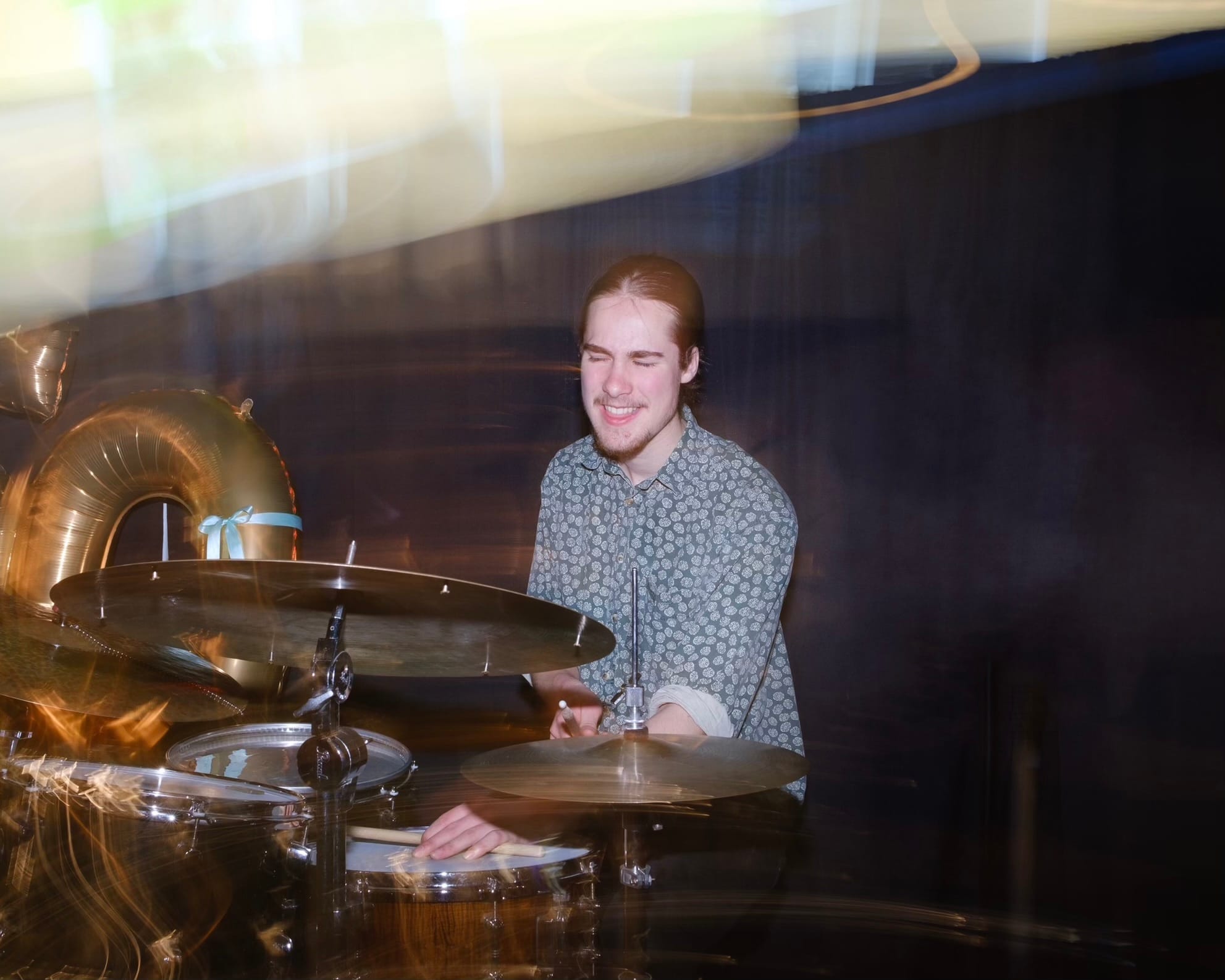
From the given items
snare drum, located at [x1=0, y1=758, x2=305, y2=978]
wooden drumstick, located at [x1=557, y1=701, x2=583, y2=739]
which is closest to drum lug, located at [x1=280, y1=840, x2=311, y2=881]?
snare drum, located at [x1=0, y1=758, x2=305, y2=978]

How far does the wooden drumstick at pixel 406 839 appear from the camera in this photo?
39.3 inches

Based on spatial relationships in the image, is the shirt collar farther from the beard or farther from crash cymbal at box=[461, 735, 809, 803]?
crash cymbal at box=[461, 735, 809, 803]

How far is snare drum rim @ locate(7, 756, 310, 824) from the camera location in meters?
0.98

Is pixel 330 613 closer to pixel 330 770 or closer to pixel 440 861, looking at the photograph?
pixel 330 770

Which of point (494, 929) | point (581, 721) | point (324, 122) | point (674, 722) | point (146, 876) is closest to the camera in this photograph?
point (494, 929)

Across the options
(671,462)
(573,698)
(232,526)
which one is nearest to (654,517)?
(671,462)

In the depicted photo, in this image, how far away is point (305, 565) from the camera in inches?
32.8

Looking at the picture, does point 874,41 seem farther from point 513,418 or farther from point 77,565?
point 77,565

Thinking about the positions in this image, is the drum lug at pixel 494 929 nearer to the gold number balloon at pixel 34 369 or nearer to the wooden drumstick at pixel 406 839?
the wooden drumstick at pixel 406 839

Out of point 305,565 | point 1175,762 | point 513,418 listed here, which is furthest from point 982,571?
point 305,565

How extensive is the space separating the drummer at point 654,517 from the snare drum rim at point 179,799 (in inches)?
25.2

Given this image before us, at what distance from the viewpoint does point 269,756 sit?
1.27 meters

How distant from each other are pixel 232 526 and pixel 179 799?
0.90 metres

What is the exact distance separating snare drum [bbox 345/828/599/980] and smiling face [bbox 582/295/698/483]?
0.94 m
